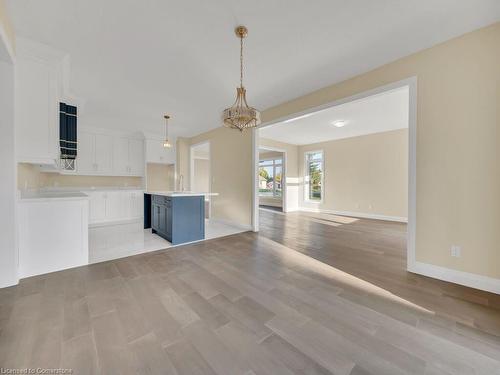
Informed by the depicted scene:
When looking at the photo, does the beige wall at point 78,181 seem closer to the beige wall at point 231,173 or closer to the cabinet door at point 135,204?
the cabinet door at point 135,204

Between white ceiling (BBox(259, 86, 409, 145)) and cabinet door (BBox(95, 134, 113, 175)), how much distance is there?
173 inches

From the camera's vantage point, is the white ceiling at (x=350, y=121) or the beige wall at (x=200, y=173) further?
the beige wall at (x=200, y=173)

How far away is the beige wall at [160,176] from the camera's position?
22.9ft

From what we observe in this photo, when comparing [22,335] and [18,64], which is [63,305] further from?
[18,64]

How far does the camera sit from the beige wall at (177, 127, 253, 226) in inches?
195

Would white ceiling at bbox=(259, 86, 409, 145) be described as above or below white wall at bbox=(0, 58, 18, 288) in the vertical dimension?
above

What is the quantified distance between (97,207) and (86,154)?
58.6 inches

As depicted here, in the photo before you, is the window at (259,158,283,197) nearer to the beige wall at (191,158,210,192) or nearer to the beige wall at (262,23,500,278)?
the beige wall at (191,158,210,192)

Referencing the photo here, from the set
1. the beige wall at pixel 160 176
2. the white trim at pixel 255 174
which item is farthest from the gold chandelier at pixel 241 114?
the beige wall at pixel 160 176

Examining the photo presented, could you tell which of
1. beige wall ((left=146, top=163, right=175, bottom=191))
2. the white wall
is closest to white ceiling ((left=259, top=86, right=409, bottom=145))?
beige wall ((left=146, top=163, right=175, bottom=191))

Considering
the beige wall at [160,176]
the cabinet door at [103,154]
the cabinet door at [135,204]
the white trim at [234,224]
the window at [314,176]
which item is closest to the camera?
the white trim at [234,224]

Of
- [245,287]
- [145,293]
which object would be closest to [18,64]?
[145,293]

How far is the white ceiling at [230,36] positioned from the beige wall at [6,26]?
2.5 inches

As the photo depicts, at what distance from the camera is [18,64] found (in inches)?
93.9
